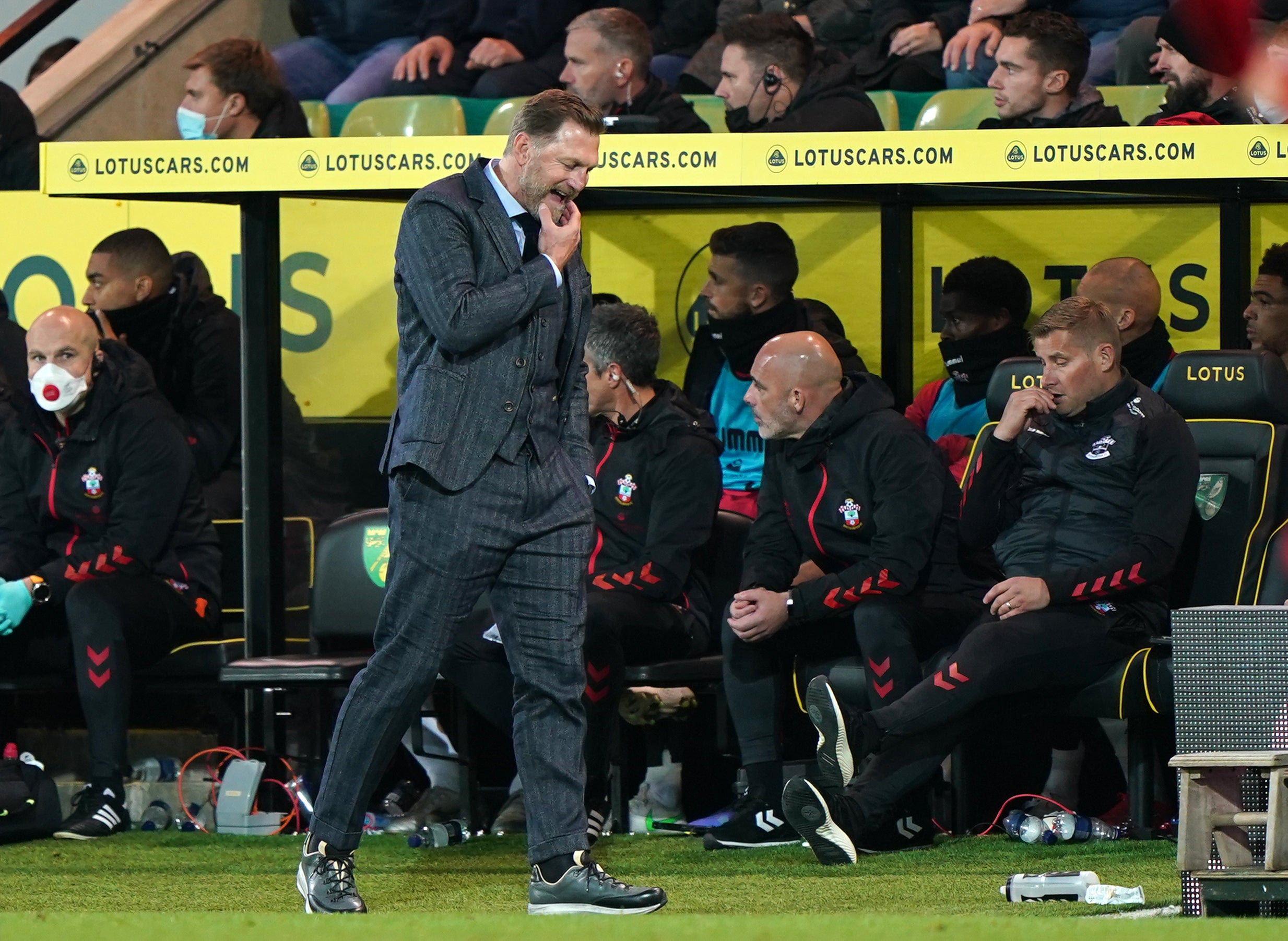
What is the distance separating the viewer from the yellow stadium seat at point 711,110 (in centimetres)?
856

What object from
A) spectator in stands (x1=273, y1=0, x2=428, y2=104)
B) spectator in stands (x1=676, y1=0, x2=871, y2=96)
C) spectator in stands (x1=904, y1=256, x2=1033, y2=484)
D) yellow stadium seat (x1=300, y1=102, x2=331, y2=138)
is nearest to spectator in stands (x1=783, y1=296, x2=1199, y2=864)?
spectator in stands (x1=904, y1=256, x2=1033, y2=484)

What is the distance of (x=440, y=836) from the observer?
20.0 feet

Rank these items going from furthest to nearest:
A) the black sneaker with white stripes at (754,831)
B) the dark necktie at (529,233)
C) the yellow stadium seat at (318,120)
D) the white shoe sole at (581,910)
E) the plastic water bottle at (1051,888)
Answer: the yellow stadium seat at (318,120), the black sneaker with white stripes at (754,831), the plastic water bottle at (1051,888), the dark necktie at (529,233), the white shoe sole at (581,910)

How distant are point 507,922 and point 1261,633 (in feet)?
6.08

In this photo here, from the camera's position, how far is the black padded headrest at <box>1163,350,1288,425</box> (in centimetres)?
608

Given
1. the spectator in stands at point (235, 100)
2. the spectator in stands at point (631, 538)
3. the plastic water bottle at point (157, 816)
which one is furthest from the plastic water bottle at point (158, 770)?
the spectator in stands at point (235, 100)

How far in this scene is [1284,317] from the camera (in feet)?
22.3

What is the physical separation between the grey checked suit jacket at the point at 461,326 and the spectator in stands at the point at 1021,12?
13.6ft

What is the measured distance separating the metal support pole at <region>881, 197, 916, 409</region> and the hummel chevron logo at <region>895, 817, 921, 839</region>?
1.64 meters

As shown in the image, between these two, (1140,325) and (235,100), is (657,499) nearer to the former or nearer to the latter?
(1140,325)

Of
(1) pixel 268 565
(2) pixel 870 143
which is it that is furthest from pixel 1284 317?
(1) pixel 268 565

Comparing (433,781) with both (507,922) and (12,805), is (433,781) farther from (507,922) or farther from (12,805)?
(507,922)

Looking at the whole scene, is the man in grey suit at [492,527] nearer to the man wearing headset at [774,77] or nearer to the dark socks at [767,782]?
the dark socks at [767,782]

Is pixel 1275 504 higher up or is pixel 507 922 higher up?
pixel 1275 504
